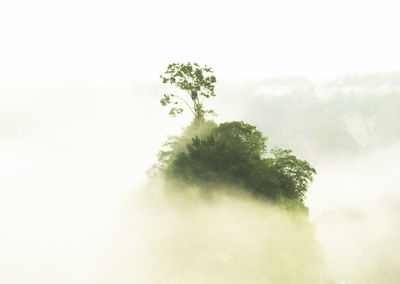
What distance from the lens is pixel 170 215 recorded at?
3141 centimetres

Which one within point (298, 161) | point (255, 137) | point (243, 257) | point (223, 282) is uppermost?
point (255, 137)

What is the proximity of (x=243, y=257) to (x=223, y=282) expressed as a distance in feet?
8.29

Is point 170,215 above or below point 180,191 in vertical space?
below

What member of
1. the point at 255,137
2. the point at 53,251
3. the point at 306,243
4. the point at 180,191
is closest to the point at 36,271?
the point at 53,251

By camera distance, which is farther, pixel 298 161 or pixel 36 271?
Result: pixel 298 161

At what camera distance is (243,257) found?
29.3 m

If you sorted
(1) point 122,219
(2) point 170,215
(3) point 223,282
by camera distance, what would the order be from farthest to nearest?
(1) point 122,219, (2) point 170,215, (3) point 223,282

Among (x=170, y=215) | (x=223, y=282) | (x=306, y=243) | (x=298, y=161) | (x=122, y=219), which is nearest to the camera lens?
(x=223, y=282)

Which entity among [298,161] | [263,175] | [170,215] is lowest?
[170,215]

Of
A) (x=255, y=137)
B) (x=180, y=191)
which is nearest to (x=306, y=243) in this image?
(x=180, y=191)

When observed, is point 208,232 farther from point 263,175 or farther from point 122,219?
point 122,219

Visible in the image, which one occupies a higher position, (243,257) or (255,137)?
(255,137)

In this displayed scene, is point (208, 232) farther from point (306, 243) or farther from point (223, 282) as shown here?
point (306, 243)

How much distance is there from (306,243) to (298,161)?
39.0 feet
